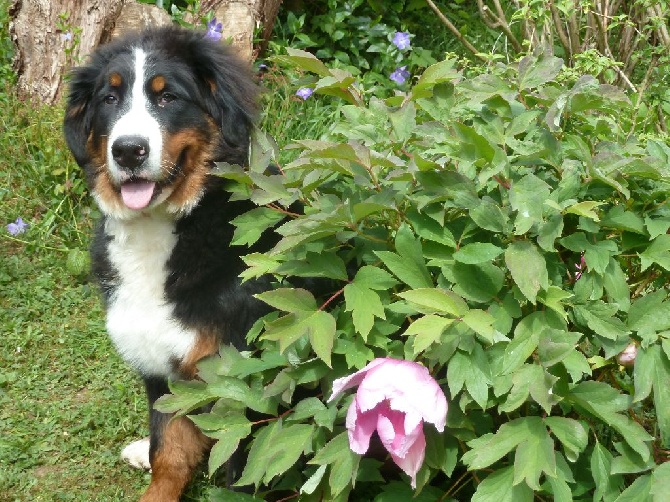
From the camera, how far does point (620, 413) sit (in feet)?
6.09

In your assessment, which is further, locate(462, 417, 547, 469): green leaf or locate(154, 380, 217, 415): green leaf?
locate(154, 380, 217, 415): green leaf

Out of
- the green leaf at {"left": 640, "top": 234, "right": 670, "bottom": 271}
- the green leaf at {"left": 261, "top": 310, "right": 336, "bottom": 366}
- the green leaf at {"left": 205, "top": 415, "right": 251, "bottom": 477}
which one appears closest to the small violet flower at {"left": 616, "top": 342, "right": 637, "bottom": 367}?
the green leaf at {"left": 640, "top": 234, "right": 670, "bottom": 271}

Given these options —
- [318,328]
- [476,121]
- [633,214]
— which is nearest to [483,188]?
[476,121]

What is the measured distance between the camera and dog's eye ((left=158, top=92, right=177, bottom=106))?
2.79m

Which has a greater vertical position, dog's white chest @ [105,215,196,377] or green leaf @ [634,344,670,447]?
green leaf @ [634,344,670,447]

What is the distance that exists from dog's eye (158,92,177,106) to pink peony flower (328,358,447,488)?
4.56 feet

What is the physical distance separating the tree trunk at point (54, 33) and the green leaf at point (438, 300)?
12.0 feet

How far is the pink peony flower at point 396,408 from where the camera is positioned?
1.70 meters

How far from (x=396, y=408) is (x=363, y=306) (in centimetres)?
26

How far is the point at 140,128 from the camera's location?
2.64 meters

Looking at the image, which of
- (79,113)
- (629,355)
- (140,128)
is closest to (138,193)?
(140,128)

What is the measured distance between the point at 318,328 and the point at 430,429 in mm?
354

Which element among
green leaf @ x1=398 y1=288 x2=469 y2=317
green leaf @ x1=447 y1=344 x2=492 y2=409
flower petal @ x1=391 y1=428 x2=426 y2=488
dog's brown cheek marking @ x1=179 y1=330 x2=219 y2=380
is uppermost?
green leaf @ x1=398 y1=288 x2=469 y2=317

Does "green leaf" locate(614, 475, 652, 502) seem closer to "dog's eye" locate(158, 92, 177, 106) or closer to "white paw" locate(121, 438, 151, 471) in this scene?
"dog's eye" locate(158, 92, 177, 106)
